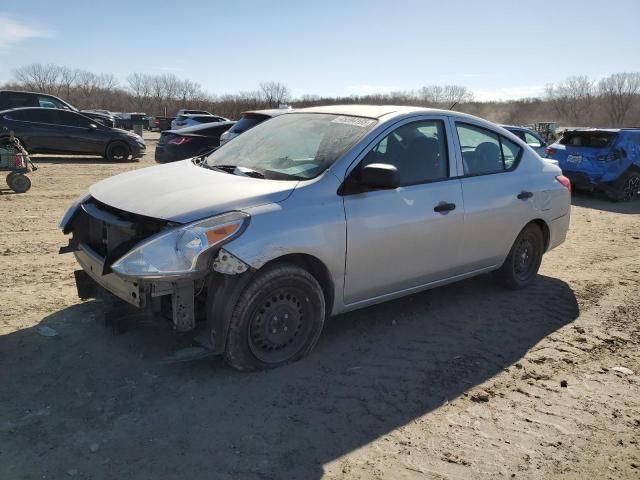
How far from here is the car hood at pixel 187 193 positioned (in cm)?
336

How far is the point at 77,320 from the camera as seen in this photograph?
428 cm

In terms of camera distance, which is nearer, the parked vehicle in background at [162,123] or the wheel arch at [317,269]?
the wheel arch at [317,269]

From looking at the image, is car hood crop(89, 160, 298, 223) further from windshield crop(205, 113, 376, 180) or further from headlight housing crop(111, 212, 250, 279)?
windshield crop(205, 113, 376, 180)

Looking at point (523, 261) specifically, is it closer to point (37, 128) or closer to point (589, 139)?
point (589, 139)

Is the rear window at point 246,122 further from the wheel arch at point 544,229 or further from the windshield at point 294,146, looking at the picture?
the wheel arch at point 544,229

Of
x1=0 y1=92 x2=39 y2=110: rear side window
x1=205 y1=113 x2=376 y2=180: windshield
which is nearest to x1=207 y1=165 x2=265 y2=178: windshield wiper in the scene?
x1=205 y1=113 x2=376 y2=180: windshield

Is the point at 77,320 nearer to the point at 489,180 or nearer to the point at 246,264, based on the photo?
the point at 246,264

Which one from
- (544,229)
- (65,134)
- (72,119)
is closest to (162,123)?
(72,119)

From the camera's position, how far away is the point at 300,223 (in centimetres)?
350

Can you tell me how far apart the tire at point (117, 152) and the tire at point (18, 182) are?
628 cm

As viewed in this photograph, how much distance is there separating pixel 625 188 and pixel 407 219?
1017 centimetres

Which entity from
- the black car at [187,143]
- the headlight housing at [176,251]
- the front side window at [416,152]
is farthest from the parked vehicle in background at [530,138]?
the headlight housing at [176,251]

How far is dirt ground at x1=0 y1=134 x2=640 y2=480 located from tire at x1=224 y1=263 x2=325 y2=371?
133 mm

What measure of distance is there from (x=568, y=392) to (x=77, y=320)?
367cm
